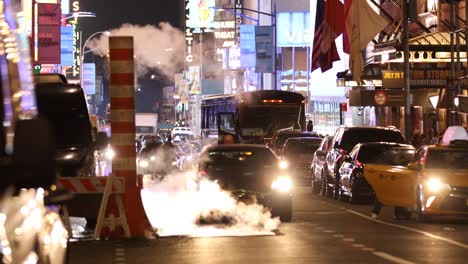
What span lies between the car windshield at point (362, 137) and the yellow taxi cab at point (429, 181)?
9.08m

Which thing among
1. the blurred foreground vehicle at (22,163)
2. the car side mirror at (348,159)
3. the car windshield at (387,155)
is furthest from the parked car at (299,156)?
the blurred foreground vehicle at (22,163)

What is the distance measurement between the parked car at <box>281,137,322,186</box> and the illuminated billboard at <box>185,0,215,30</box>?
133 m

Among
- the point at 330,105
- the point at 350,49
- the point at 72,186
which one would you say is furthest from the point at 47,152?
the point at 330,105

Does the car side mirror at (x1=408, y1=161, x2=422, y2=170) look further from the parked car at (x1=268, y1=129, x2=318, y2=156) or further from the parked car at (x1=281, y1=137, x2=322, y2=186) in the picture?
the parked car at (x1=268, y1=129, x2=318, y2=156)

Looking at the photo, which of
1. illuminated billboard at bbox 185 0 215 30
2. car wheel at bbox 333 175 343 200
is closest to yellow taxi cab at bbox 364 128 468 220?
car wheel at bbox 333 175 343 200

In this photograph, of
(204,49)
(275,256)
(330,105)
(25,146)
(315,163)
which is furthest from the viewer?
(204,49)

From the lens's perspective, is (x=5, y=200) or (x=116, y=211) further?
(x=116, y=211)

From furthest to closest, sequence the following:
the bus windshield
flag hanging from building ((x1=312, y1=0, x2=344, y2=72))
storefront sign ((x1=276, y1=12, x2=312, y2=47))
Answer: storefront sign ((x1=276, y1=12, x2=312, y2=47))
the bus windshield
flag hanging from building ((x1=312, y1=0, x2=344, y2=72))

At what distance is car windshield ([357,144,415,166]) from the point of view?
25.2 meters

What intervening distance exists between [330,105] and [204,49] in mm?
91673

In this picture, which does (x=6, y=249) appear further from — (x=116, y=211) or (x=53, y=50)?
(x=53, y=50)

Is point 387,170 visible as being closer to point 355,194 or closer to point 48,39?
point 355,194

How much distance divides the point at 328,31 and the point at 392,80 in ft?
10.2

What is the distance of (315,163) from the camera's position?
34844mm
